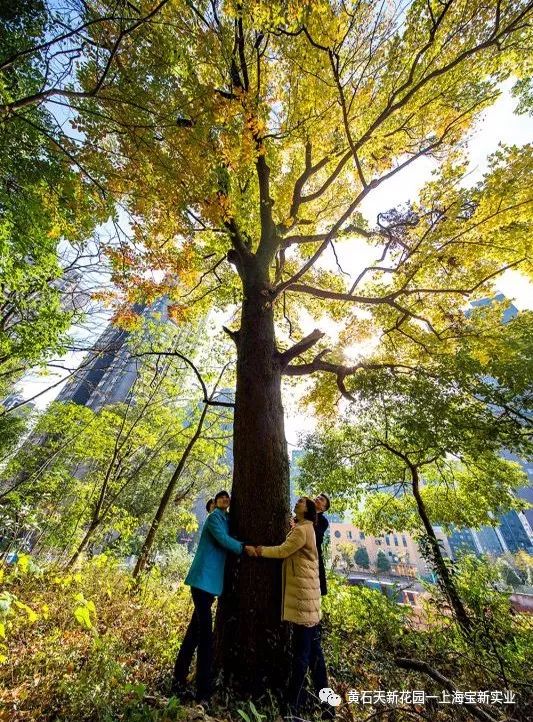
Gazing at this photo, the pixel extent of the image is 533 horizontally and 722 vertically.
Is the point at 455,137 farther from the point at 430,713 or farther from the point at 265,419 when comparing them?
the point at 430,713

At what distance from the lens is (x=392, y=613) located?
4.52 metres

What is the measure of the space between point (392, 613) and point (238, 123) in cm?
776

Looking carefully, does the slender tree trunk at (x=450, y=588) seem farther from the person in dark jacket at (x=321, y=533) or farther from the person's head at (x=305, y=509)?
the person's head at (x=305, y=509)

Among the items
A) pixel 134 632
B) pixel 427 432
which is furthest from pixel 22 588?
pixel 427 432

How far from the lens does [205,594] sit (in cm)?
272

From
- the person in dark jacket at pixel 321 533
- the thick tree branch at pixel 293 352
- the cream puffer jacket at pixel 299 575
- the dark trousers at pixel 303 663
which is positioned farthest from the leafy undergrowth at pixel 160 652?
the thick tree branch at pixel 293 352

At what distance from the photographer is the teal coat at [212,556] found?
108 inches

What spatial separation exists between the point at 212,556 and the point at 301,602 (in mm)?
877

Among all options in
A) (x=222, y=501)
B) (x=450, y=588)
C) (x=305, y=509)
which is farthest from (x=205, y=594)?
(x=450, y=588)

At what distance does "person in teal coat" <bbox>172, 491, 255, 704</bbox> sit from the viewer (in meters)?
2.48

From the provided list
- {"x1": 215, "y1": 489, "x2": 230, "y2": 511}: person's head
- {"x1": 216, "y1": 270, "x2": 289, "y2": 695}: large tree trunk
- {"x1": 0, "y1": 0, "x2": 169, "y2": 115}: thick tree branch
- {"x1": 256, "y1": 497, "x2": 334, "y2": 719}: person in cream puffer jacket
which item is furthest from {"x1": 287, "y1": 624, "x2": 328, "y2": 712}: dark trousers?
{"x1": 0, "y1": 0, "x2": 169, "y2": 115}: thick tree branch

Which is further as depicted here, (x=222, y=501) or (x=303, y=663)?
(x=222, y=501)

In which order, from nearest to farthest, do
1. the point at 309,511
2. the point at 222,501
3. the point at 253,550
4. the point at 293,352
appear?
the point at 253,550, the point at 309,511, the point at 222,501, the point at 293,352

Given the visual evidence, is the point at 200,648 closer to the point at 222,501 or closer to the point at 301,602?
the point at 301,602
